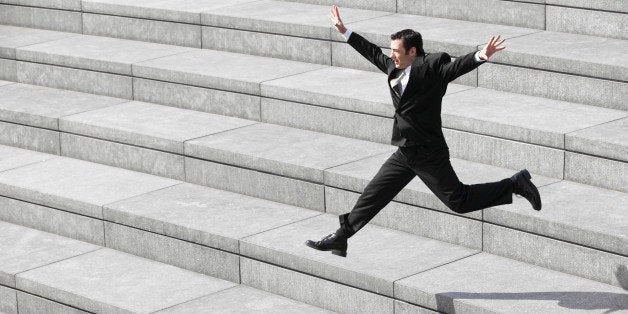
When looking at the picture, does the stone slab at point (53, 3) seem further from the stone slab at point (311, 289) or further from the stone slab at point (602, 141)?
the stone slab at point (602, 141)

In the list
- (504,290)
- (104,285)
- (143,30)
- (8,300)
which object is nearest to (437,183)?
(504,290)

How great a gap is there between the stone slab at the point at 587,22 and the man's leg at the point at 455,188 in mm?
3116

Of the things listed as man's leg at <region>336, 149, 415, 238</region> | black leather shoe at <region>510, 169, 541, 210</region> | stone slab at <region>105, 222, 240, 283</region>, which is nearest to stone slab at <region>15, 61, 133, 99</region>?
stone slab at <region>105, 222, 240, 283</region>

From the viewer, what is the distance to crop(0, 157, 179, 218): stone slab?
971 cm

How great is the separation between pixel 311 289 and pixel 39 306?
2190mm

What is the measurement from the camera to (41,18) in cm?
1362

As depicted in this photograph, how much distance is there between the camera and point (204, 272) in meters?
8.84

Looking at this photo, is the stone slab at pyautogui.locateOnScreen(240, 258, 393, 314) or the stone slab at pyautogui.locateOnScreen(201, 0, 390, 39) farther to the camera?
the stone slab at pyautogui.locateOnScreen(201, 0, 390, 39)

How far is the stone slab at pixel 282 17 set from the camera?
11.1m

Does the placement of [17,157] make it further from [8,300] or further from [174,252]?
[174,252]

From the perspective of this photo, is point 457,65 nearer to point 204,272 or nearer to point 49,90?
point 204,272

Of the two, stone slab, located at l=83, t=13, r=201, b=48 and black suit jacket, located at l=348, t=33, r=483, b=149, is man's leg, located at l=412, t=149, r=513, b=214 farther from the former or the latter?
stone slab, located at l=83, t=13, r=201, b=48

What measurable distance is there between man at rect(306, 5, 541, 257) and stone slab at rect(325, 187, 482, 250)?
721 mm

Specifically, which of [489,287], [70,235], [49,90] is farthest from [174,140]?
[489,287]
